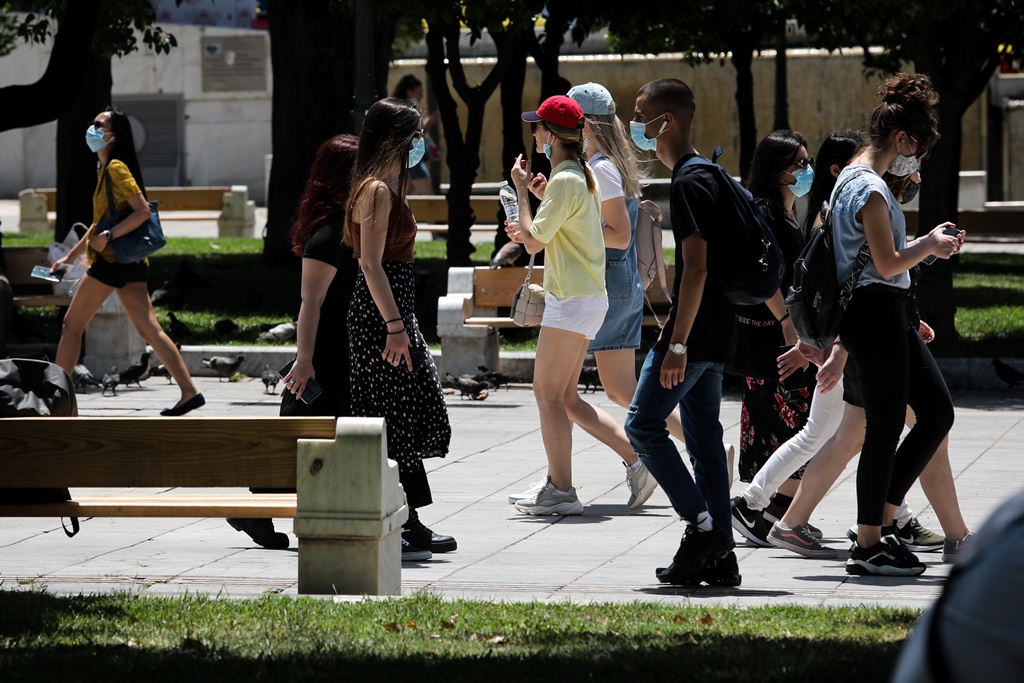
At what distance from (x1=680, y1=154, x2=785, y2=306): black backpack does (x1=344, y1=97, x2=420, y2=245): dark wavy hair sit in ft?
4.34

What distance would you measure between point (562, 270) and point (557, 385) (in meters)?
0.55

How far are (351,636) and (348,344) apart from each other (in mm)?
2200

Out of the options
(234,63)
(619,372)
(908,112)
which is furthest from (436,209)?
(908,112)

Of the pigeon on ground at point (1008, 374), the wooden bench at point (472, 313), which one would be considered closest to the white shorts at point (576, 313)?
the wooden bench at point (472, 313)

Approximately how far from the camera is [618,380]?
748 cm

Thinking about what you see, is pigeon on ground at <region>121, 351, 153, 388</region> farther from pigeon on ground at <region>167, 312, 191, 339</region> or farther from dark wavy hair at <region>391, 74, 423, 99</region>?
dark wavy hair at <region>391, 74, 423, 99</region>

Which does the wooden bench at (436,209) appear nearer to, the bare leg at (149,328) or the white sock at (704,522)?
the bare leg at (149,328)

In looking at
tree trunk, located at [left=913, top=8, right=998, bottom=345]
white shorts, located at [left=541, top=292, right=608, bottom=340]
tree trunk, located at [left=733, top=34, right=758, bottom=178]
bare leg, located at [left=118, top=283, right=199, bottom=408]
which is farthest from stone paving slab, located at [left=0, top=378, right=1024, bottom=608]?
tree trunk, located at [left=733, top=34, right=758, bottom=178]

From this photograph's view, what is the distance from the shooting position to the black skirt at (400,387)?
6.54 metres

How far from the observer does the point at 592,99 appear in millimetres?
7215

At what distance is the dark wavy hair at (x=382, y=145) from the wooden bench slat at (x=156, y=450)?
52.8 inches

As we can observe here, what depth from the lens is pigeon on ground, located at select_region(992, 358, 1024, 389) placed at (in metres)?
11.6

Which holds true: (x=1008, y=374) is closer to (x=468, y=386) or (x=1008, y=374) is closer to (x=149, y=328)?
(x=468, y=386)

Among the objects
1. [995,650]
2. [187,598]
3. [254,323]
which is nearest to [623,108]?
[254,323]
